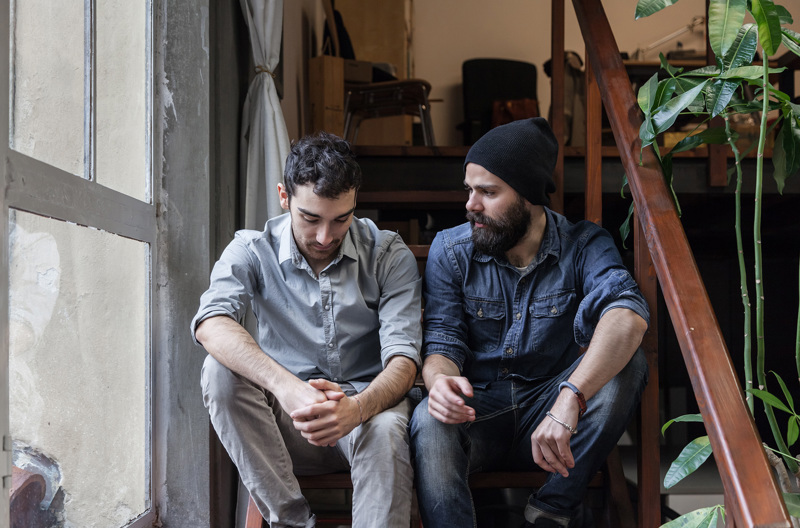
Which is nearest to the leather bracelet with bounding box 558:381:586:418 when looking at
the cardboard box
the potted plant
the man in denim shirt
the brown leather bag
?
the man in denim shirt

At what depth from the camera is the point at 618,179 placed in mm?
2992

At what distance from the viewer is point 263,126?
2176 mm

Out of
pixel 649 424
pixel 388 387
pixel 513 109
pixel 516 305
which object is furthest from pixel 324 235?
pixel 513 109

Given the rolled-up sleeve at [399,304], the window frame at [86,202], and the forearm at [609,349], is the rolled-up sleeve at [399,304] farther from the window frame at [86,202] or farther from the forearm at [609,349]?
the window frame at [86,202]

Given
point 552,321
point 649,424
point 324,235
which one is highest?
point 324,235

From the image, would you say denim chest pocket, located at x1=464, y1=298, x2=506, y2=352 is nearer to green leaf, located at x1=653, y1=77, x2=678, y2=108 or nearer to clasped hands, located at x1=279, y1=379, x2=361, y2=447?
clasped hands, located at x1=279, y1=379, x2=361, y2=447

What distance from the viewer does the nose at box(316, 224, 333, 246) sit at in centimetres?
167

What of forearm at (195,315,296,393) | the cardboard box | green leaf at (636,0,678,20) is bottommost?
forearm at (195,315,296,393)

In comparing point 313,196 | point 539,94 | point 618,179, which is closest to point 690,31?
point 539,94

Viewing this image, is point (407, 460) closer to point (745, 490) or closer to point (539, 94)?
point (745, 490)

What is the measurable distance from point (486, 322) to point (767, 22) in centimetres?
88

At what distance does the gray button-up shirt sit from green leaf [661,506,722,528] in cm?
72

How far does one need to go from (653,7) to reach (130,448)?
5.22 ft

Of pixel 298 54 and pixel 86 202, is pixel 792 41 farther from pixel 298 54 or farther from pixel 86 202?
pixel 298 54
